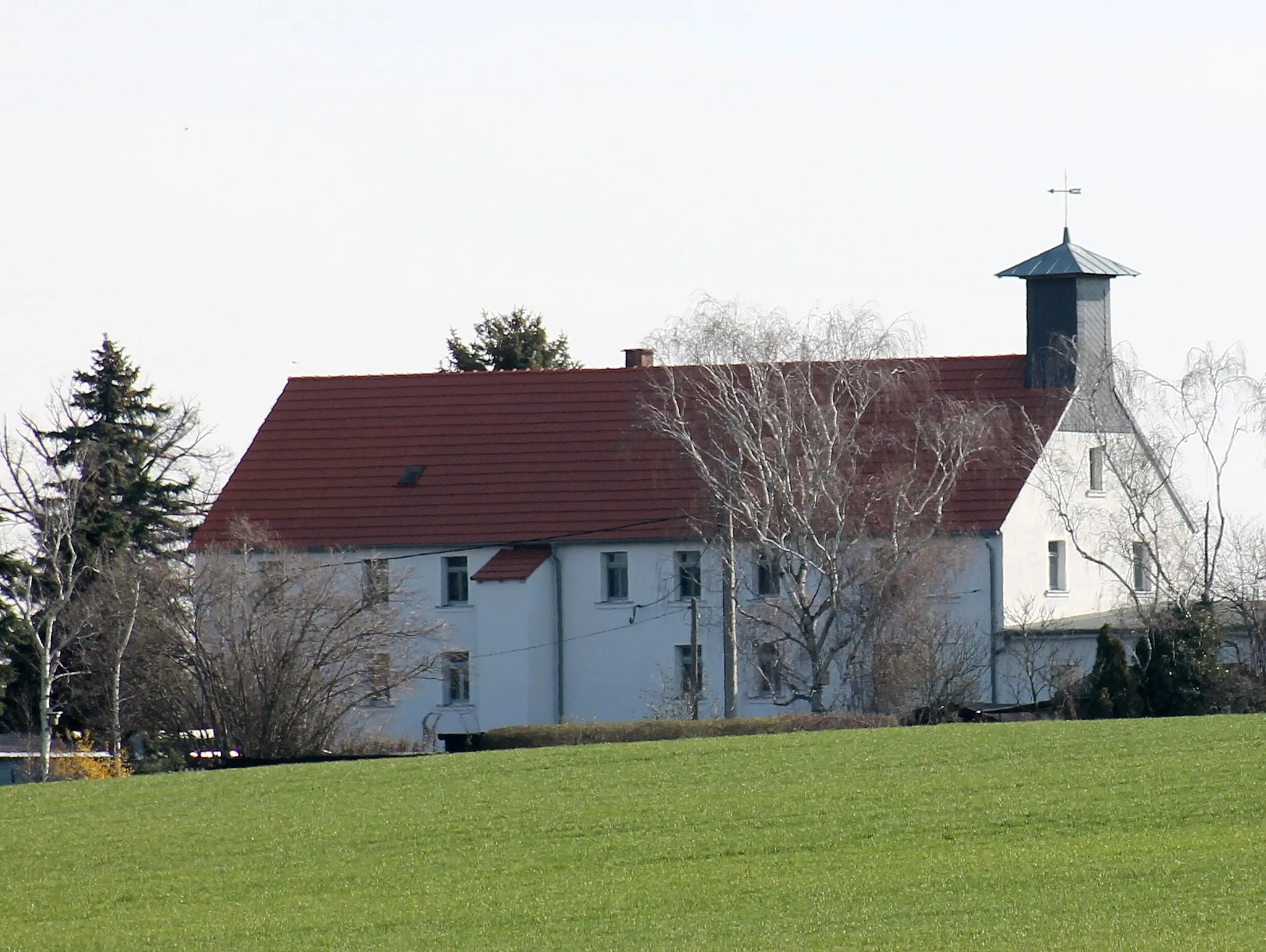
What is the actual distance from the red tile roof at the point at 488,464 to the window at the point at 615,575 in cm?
64

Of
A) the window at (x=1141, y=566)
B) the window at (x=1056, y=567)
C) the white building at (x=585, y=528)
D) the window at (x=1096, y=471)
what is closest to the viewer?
the white building at (x=585, y=528)

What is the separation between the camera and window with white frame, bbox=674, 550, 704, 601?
50.3 m

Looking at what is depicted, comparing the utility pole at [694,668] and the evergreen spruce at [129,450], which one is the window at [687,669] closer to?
the utility pole at [694,668]

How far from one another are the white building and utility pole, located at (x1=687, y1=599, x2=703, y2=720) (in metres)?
1.04

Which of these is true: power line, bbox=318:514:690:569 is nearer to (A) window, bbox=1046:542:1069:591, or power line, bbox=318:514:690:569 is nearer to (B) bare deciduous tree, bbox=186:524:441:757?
(B) bare deciduous tree, bbox=186:524:441:757

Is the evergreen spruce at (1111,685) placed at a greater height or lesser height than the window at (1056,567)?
lesser

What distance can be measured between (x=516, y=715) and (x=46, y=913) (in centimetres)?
2954

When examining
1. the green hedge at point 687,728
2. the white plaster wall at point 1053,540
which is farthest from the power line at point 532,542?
the green hedge at point 687,728

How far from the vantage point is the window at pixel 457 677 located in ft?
167

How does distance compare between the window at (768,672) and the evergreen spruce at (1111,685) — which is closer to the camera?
the evergreen spruce at (1111,685)

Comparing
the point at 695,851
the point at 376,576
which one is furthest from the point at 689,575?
the point at 695,851

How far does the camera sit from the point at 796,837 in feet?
74.1

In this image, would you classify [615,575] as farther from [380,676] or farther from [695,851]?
[695,851]

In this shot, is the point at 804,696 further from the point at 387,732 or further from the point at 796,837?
the point at 796,837
